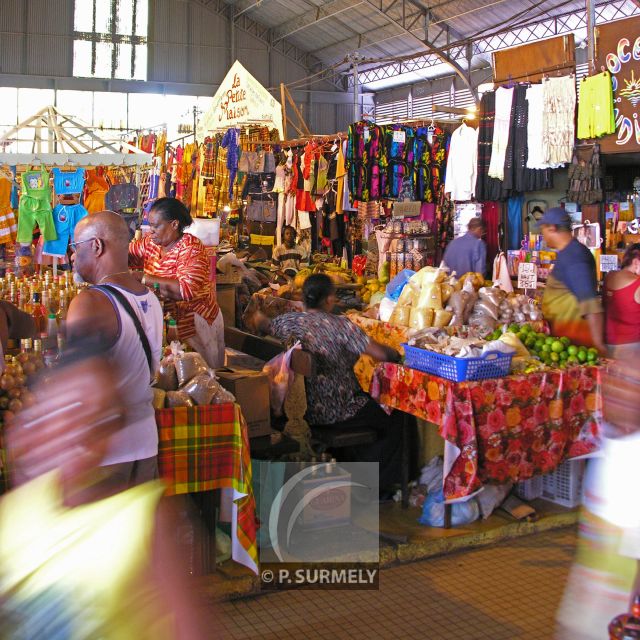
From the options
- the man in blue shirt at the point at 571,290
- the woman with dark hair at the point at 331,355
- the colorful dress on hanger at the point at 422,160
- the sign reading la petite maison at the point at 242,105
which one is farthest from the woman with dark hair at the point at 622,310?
the sign reading la petite maison at the point at 242,105

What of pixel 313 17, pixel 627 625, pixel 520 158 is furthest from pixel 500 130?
pixel 313 17

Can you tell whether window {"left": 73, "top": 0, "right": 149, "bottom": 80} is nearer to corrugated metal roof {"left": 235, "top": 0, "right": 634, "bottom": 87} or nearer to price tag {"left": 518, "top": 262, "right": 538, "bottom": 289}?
corrugated metal roof {"left": 235, "top": 0, "right": 634, "bottom": 87}

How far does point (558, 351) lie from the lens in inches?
204

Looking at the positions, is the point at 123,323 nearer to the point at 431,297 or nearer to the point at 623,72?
the point at 431,297

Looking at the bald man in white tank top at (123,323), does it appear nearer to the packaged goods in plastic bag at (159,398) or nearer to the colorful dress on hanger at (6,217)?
the packaged goods in plastic bag at (159,398)

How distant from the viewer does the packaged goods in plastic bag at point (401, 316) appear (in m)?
5.73

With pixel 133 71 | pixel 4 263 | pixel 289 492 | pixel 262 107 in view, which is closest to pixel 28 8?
pixel 133 71

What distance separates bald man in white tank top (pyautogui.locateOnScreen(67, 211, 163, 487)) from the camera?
2654 millimetres

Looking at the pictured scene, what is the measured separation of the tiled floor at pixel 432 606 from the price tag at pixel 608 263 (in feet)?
13.3

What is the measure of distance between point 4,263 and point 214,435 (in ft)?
20.2

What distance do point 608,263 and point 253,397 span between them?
4882 millimetres

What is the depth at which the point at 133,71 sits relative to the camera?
85.0 feet

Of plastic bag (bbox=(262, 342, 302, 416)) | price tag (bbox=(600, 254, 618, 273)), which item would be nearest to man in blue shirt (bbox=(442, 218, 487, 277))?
price tag (bbox=(600, 254, 618, 273))

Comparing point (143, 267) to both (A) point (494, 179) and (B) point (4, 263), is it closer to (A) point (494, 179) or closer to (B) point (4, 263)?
(B) point (4, 263)
